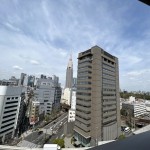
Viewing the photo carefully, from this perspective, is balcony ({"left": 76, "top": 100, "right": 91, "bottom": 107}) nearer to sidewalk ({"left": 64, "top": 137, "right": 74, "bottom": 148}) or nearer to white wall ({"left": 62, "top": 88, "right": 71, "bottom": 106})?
sidewalk ({"left": 64, "top": 137, "right": 74, "bottom": 148})

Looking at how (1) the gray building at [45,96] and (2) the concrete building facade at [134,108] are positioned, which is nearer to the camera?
(1) the gray building at [45,96]

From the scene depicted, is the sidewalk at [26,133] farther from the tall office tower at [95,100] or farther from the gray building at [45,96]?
the gray building at [45,96]

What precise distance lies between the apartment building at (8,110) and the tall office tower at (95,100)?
16.3m

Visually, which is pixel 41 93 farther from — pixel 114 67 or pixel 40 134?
pixel 114 67

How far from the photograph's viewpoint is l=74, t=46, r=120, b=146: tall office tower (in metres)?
31.5

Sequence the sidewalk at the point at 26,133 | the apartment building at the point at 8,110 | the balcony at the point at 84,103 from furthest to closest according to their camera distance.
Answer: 1. the sidewalk at the point at 26,133
2. the apartment building at the point at 8,110
3. the balcony at the point at 84,103

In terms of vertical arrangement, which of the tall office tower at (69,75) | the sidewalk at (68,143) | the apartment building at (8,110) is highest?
the tall office tower at (69,75)

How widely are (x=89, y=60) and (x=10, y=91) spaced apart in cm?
2069

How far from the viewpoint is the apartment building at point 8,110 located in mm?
34681

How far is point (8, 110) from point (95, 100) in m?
21.2

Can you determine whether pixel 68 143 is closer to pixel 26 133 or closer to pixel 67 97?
pixel 26 133

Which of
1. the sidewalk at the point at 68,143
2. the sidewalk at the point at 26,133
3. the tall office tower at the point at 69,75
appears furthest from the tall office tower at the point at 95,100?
the tall office tower at the point at 69,75

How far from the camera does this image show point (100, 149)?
1745 millimetres

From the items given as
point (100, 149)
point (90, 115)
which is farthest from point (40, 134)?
point (100, 149)
